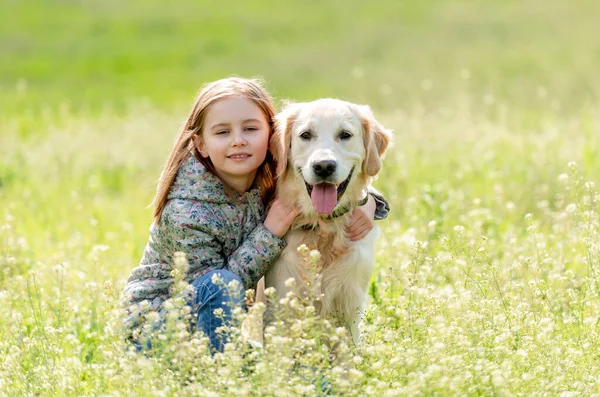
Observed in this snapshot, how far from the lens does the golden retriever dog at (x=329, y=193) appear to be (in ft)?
15.4

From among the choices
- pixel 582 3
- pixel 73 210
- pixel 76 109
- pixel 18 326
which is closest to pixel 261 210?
pixel 18 326

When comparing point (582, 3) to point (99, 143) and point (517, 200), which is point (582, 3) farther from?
point (517, 200)

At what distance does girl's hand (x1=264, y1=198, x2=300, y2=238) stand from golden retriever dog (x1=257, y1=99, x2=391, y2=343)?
2.0 inches

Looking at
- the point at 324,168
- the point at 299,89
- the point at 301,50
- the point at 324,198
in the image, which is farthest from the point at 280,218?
the point at 301,50

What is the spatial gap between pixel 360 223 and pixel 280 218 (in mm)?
443

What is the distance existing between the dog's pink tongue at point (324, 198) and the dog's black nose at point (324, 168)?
0.37 ft

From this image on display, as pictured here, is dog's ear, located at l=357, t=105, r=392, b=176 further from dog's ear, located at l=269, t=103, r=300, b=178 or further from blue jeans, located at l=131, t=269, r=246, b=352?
blue jeans, located at l=131, t=269, r=246, b=352

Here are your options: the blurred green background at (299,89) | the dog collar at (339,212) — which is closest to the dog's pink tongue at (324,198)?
the dog collar at (339,212)

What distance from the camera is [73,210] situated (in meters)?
8.16

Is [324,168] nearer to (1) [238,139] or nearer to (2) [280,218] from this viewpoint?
(2) [280,218]

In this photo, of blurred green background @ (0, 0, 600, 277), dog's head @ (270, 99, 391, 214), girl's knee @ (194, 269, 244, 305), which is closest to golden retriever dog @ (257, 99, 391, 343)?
dog's head @ (270, 99, 391, 214)

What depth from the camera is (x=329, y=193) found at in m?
4.66

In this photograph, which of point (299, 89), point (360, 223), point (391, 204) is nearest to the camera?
point (360, 223)

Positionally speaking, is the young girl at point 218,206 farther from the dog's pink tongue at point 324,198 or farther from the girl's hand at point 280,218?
the dog's pink tongue at point 324,198
